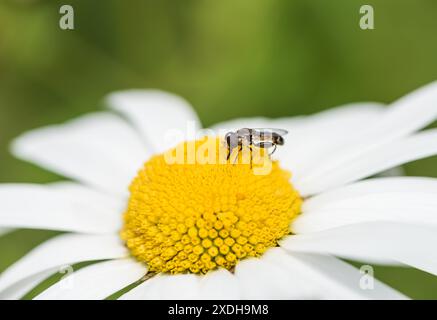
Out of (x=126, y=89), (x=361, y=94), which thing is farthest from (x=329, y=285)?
(x=126, y=89)

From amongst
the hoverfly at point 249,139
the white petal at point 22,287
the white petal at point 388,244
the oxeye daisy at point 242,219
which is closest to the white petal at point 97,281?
the oxeye daisy at point 242,219

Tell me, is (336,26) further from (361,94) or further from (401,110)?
(401,110)

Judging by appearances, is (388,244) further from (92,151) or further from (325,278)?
(92,151)

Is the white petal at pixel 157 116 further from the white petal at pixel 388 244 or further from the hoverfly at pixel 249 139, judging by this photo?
Result: the white petal at pixel 388 244

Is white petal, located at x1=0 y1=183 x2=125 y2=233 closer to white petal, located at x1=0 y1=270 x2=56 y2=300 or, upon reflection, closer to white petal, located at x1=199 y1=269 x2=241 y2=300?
white petal, located at x1=0 y1=270 x2=56 y2=300

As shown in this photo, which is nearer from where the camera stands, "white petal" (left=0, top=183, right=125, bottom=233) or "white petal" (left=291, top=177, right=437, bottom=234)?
"white petal" (left=291, top=177, right=437, bottom=234)

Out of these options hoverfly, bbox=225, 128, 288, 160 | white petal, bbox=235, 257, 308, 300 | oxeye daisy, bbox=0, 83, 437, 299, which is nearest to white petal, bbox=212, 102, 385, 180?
oxeye daisy, bbox=0, 83, 437, 299

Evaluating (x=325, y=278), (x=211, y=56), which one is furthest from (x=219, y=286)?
(x=211, y=56)
